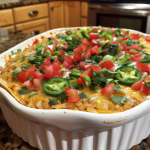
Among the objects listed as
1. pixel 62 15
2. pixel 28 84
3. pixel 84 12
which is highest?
pixel 28 84

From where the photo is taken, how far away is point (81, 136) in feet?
2.19

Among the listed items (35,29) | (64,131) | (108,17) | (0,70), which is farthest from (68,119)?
(35,29)

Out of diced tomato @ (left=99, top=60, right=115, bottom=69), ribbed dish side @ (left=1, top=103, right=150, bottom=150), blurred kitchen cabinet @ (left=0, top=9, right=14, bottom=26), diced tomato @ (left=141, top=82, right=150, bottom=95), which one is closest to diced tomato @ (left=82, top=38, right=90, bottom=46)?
diced tomato @ (left=99, top=60, right=115, bottom=69)

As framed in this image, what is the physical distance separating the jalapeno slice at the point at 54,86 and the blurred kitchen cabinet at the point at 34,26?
2465 millimetres

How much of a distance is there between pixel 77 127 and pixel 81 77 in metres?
0.33

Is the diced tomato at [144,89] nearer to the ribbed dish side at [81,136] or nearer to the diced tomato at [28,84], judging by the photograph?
the ribbed dish side at [81,136]

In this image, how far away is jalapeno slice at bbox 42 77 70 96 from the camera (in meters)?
0.81

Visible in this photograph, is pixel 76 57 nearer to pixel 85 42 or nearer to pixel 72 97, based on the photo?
pixel 85 42

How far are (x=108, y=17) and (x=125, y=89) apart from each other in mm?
2074

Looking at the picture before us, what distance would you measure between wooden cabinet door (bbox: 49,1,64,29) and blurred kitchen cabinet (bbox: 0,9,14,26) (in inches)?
37.2

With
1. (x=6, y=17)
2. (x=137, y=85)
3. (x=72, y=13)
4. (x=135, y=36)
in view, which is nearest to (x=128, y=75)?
(x=137, y=85)

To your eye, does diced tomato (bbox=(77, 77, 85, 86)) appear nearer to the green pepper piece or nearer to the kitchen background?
the green pepper piece

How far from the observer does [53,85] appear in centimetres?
86

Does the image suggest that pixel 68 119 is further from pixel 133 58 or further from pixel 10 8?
pixel 10 8
